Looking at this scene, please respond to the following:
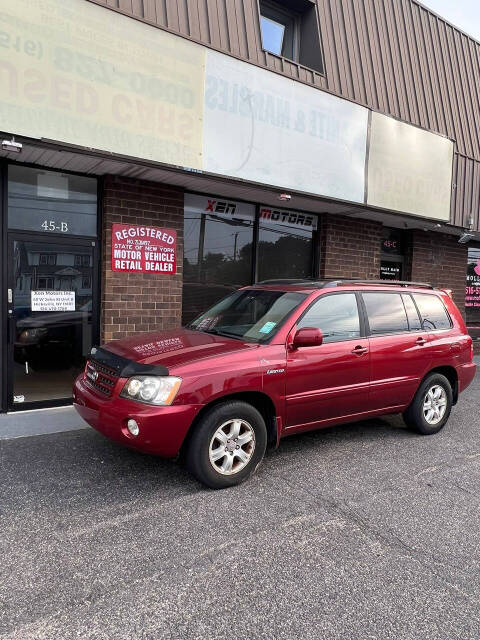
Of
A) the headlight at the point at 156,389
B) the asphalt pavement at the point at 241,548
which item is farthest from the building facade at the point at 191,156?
the headlight at the point at 156,389

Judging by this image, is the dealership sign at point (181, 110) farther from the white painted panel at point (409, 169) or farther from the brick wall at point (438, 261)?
the brick wall at point (438, 261)

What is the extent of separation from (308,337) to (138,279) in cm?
332

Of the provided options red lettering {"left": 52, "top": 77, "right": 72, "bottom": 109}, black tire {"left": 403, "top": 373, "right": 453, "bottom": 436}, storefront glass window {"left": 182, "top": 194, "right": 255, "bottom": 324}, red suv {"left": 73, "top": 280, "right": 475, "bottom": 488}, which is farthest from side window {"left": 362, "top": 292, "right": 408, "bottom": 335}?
red lettering {"left": 52, "top": 77, "right": 72, "bottom": 109}

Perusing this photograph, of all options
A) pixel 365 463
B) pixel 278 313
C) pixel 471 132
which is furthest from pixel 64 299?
pixel 471 132

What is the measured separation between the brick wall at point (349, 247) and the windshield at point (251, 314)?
4068 millimetres

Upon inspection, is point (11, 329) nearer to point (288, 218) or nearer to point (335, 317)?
point (335, 317)

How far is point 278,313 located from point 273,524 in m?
1.89

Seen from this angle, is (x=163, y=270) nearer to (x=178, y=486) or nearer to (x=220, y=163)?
(x=220, y=163)

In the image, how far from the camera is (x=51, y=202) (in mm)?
6059

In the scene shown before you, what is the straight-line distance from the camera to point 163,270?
681 cm

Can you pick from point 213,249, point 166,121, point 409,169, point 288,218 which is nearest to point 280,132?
point 288,218

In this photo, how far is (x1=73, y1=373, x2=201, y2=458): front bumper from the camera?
3.51 m

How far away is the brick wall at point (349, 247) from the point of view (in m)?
8.81

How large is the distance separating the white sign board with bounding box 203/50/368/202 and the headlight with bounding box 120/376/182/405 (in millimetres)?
3595
